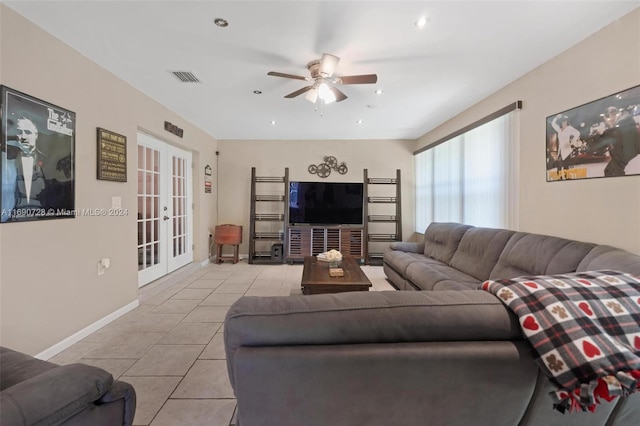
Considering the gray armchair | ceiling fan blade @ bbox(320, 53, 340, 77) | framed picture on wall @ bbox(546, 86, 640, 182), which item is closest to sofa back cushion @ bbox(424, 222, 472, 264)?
framed picture on wall @ bbox(546, 86, 640, 182)

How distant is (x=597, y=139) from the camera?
215 cm

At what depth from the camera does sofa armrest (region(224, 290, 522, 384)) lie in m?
0.91

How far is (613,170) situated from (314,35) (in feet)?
8.26

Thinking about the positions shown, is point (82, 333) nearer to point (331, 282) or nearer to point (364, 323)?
point (331, 282)

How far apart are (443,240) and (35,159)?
4.34 m

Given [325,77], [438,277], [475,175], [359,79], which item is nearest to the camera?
[359,79]

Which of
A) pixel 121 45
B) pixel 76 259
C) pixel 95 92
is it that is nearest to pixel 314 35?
pixel 121 45

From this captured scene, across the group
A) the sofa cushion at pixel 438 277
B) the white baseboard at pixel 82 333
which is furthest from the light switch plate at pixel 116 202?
the sofa cushion at pixel 438 277

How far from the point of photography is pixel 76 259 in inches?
96.2

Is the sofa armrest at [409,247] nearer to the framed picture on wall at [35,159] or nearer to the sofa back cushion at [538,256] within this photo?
the sofa back cushion at [538,256]

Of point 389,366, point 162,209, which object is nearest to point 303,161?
point 162,209

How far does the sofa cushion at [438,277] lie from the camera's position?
2.58 metres

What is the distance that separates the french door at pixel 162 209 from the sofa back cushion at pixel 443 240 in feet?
13.4

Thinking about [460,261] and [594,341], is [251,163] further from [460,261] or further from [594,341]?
[594,341]
